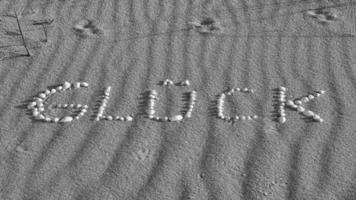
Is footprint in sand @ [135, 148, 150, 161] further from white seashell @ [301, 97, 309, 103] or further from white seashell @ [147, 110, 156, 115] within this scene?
white seashell @ [301, 97, 309, 103]

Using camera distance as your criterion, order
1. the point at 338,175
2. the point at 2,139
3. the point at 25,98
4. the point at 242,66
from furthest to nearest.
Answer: the point at 242,66 < the point at 25,98 < the point at 2,139 < the point at 338,175

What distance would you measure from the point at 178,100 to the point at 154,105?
160mm

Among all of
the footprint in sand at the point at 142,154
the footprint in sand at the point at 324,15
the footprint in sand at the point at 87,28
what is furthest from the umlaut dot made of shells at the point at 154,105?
the footprint in sand at the point at 324,15

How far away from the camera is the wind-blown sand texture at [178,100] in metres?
2.61

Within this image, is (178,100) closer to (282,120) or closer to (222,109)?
(222,109)

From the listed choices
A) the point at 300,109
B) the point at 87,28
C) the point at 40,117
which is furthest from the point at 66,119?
the point at 300,109

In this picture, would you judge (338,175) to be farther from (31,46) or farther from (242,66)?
(31,46)

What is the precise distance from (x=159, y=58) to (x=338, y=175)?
1511 millimetres

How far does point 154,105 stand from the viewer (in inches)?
123

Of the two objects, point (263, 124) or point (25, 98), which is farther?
point (25, 98)

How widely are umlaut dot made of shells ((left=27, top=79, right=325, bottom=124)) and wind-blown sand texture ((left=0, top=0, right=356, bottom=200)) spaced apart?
0.04 m

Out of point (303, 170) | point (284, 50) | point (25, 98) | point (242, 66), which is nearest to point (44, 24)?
point (25, 98)

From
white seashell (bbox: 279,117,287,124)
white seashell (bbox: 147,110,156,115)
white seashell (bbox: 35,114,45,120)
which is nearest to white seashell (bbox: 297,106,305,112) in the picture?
white seashell (bbox: 279,117,287,124)

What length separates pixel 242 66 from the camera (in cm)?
346
